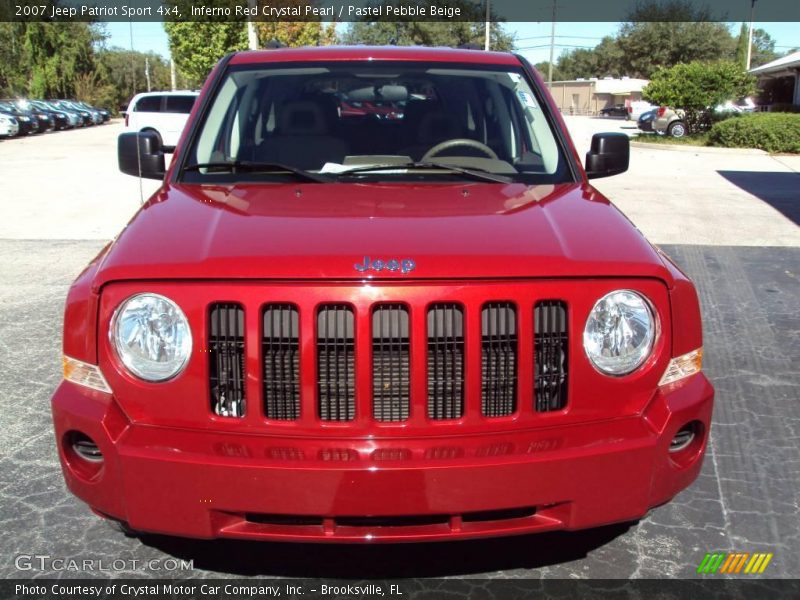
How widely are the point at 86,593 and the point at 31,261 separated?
625 cm

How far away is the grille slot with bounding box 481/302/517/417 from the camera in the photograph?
2.36m

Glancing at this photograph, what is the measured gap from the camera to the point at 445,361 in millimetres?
2367

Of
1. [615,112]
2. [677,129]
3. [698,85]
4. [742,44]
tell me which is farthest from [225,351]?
[742,44]

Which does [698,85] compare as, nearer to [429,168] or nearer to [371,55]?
[371,55]

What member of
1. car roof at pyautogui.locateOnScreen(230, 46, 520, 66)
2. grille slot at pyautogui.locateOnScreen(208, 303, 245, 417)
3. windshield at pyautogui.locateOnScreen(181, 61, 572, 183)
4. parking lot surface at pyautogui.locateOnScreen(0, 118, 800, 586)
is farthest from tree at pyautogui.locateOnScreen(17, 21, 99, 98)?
grille slot at pyautogui.locateOnScreen(208, 303, 245, 417)

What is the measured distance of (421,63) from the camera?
13.4 feet

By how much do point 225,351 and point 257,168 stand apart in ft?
4.23

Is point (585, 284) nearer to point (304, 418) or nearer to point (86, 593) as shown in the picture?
point (304, 418)

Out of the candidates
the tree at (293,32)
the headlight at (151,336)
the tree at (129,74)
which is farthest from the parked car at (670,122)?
the tree at (129,74)

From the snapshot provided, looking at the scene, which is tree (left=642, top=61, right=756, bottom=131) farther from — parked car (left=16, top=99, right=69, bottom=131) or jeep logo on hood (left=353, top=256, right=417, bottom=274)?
parked car (left=16, top=99, right=69, bottom=131)

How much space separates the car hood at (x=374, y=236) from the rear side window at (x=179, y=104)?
22.5 m

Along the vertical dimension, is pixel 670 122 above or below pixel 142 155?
below

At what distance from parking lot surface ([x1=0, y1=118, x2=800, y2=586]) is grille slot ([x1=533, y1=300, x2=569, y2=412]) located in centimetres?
89

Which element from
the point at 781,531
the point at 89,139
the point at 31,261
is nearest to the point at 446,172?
the point at 781,531
